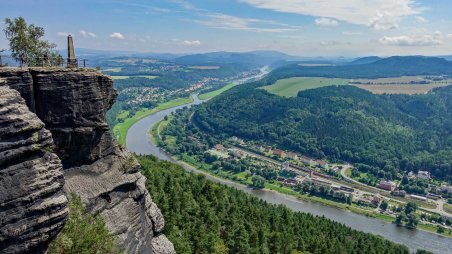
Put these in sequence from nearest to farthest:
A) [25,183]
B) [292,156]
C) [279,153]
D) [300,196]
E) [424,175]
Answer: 1. [25,183]
2. [300,196]
3. [424,175]
4. [292,156]
5. [279,153]

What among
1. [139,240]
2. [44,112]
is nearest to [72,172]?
[44,112]

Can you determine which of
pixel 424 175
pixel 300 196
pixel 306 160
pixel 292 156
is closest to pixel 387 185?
pixel 424 175

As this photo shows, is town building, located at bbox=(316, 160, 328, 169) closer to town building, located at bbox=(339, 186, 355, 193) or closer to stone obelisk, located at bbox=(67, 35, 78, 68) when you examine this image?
town building, located at bbox=(339, 186, 355, 193)

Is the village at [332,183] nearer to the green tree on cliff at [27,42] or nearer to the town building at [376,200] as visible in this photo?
the town building at [376,200]

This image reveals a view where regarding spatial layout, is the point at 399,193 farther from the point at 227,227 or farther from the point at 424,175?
the point at 227,227

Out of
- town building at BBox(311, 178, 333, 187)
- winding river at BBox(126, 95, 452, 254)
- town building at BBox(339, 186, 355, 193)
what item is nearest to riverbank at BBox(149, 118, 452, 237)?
winding river at BBox(126, 95, 452, 254)

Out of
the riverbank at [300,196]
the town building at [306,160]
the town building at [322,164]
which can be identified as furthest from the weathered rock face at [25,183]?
the town building at [306,160]
